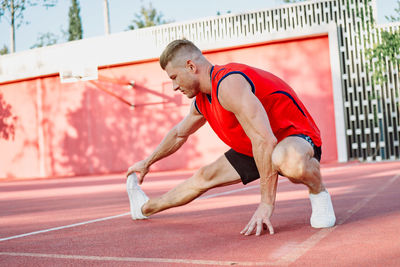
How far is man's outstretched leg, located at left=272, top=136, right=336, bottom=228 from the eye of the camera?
7.93 feet

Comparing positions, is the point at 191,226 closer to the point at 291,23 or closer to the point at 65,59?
the point at 291,23

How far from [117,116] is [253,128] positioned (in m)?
13.0

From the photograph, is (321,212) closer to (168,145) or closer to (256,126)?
(256,126)

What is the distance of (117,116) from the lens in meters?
15.1

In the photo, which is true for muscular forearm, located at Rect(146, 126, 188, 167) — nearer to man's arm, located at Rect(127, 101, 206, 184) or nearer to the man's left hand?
man's arm, located at Rect(127, 101, 206, 184)

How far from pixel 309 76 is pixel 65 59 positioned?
7.54 metres

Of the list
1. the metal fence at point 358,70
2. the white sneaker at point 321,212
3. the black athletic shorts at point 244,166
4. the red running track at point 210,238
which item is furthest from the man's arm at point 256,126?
the metal fence at point 358,70

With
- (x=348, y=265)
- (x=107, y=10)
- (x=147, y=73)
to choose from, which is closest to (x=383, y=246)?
(x=348, y=265)

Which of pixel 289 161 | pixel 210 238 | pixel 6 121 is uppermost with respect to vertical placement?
pixel 6 121

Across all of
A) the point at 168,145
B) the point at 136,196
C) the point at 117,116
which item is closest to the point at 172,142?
the point at 168,145

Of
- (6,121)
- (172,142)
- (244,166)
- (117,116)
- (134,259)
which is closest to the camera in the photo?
(134,259)

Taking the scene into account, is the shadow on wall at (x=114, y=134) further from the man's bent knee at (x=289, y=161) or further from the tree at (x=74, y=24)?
the tree at (x=74, y=24)

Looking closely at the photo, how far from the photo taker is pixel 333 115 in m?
12.7

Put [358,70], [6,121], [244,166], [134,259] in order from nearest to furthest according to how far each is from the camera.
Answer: [134,259], [244,166], [358,70], [6,121]
